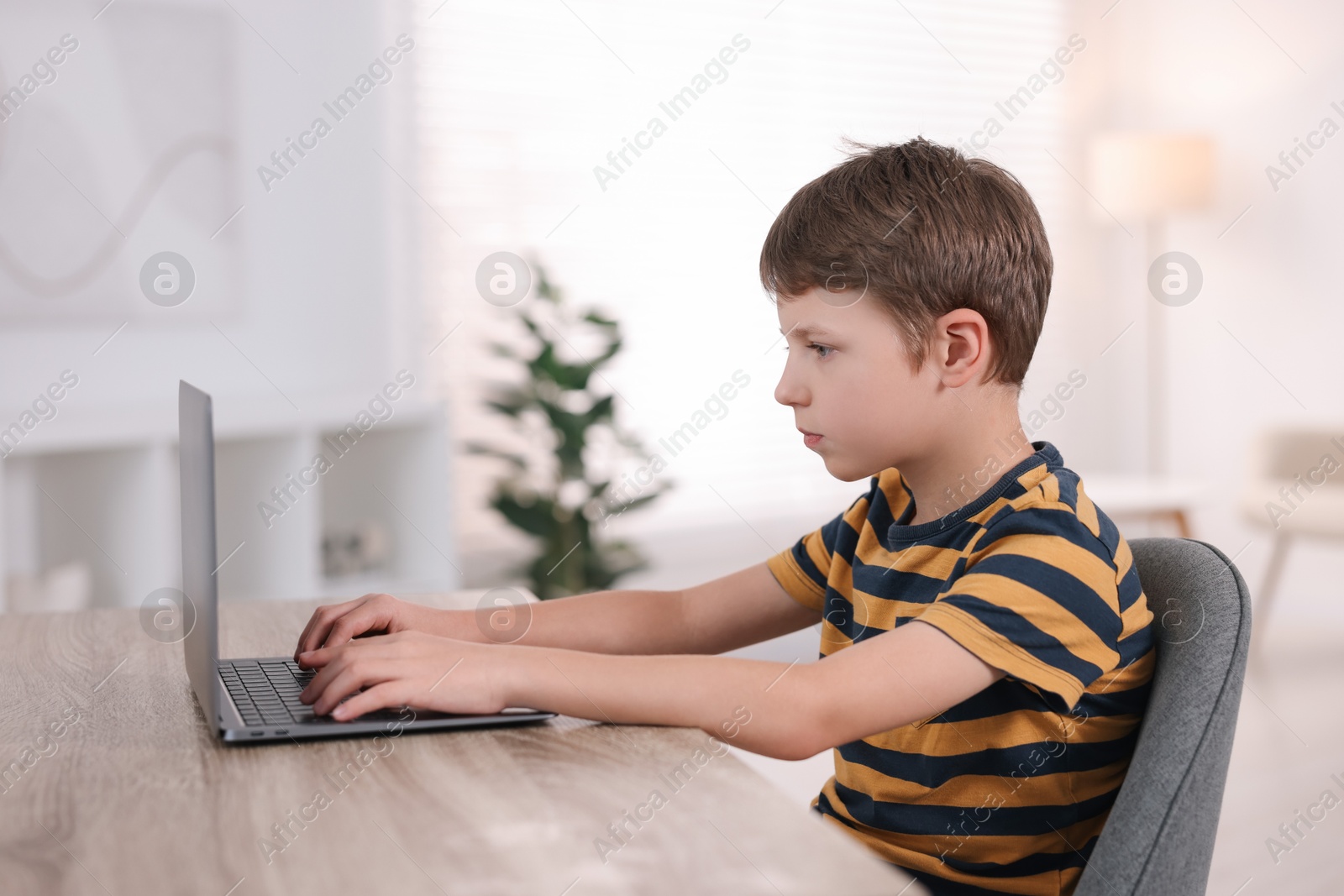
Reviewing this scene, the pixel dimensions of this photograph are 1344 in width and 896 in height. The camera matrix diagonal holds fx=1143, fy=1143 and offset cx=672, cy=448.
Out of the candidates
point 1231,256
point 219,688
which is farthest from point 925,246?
point 1231,256

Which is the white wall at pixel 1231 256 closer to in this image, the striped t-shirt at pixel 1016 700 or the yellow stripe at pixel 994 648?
the striped t-shirt at pixel 1016 700

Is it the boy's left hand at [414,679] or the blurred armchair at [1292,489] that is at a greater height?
the blurred armchair at [1292,489]

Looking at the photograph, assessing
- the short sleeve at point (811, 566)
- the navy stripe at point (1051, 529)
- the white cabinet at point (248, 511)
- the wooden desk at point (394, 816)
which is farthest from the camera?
the white cabinet at point (248, 511)

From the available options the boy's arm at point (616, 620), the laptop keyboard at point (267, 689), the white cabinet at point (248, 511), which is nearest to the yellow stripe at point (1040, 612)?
the boy's arm at point (616, 620)

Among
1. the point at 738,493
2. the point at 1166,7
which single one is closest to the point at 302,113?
the point at 738,493

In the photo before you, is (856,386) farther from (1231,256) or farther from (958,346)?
(1231,256)

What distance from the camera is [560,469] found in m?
2.78

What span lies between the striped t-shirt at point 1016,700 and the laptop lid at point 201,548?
471 millimetres

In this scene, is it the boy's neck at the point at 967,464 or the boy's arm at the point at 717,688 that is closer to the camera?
the boy's arm at the point at 717,688

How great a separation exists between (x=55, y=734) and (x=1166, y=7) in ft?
14.2

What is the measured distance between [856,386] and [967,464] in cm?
12

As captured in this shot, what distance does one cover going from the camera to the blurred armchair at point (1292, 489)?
351cm

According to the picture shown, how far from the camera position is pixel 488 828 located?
1.96ft

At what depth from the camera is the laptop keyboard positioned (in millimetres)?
785
